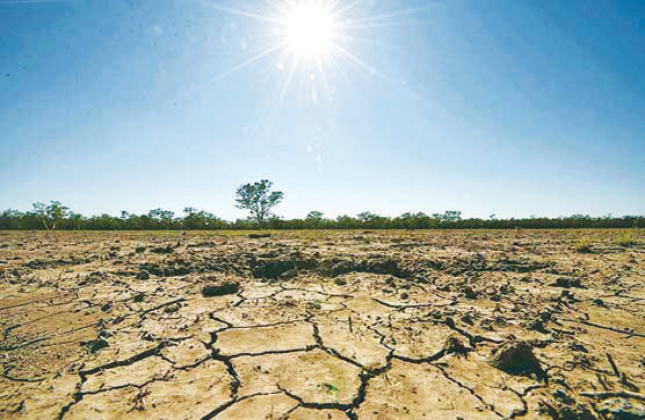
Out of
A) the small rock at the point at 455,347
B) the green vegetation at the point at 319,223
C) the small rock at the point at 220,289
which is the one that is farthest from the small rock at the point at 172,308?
A: the green vegetation at the point at 319,223

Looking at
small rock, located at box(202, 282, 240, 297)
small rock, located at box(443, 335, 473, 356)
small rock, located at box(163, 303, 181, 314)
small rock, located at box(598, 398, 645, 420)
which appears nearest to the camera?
small rock, located at box(598, 398, 645, 420)

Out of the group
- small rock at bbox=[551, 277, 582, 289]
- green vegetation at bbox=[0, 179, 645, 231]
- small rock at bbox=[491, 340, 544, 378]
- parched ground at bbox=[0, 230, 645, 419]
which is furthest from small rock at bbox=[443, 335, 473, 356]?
green vegetation at bbox=[0, 179, 645, 231]

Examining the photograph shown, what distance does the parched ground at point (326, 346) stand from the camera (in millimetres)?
1427

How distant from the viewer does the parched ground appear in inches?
56.2

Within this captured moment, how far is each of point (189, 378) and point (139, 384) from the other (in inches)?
9.7

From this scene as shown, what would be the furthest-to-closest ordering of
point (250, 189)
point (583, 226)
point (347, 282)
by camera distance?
1. point (250, 189)
2. point (583, 226)
3. point (347, 282)

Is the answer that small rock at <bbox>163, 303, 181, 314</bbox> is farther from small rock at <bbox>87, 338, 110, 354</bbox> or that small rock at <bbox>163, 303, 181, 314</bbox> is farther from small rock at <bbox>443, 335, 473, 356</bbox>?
small rock at <bbox>443, 335, 473, 356</bbox>

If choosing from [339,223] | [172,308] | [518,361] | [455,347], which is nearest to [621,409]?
[518,361]

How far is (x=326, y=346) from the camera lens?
205cm

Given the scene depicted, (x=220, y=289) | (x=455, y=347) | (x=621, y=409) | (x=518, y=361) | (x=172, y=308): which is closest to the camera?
(x=621, y=409)

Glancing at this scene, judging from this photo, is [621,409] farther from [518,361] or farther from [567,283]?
[567,283]

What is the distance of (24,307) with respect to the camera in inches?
111

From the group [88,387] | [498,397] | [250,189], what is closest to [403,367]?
[498,397]

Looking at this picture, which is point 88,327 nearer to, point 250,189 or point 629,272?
point 629,272
